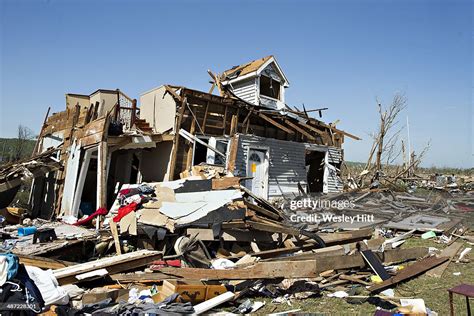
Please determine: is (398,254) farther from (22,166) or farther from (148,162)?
(22,166)

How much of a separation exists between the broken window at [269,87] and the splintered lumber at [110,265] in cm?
1276

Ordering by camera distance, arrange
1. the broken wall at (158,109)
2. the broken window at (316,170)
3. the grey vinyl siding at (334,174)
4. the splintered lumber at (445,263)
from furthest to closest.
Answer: the broken window at (316,170), the grey vinyl siding at (334,174), the broken wall at (158,109), the splintered lumber at (445,263)

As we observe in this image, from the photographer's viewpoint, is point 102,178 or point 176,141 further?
point 176,141

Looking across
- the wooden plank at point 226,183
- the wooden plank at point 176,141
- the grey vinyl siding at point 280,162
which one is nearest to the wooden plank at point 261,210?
the wooden plank at point 226,183

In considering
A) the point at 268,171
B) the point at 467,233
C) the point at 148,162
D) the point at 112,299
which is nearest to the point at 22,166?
the point at 148,162

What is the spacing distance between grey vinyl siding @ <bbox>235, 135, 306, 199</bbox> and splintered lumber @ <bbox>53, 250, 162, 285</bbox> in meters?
7.12

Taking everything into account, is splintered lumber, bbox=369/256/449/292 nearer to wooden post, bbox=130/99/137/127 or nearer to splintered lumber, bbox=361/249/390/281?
splintered lumber, bbox=361/249/390/281

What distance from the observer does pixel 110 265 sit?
17.3 feet

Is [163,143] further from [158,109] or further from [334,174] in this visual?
[334,174]

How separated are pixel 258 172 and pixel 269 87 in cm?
591

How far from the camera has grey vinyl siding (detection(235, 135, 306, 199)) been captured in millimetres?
12914

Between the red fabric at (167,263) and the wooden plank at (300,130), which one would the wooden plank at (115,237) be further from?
the wooden plank at (300,130)

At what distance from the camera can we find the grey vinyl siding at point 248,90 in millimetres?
16391

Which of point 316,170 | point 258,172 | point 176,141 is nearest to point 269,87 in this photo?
point 316,170
